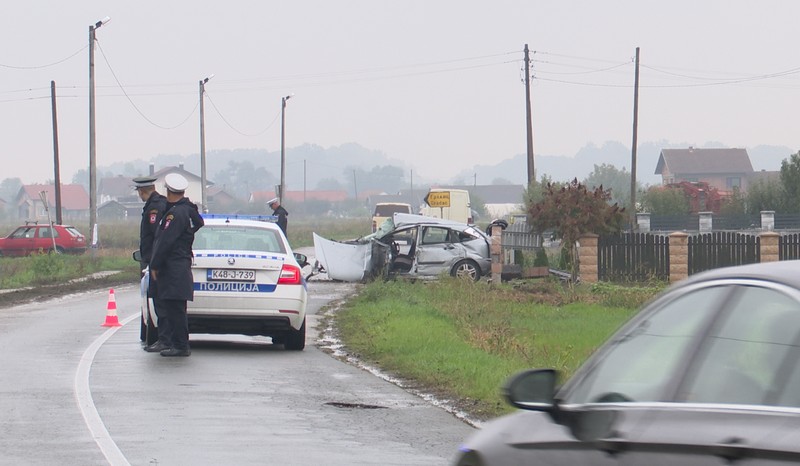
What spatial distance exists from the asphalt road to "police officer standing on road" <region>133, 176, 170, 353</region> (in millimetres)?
271

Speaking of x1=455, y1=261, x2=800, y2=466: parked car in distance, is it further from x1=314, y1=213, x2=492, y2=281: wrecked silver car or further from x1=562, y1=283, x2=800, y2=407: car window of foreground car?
x1=314, y1=213, x2=492, y2=281: wrecked silver car

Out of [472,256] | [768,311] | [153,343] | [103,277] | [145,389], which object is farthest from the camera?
[103,277]

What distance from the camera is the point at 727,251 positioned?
108ft

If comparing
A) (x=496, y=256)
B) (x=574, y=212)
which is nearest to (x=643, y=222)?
(x=574, y=212)

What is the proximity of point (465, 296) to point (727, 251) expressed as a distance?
33.9 ft

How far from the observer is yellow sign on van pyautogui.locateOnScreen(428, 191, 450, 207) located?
5038cm

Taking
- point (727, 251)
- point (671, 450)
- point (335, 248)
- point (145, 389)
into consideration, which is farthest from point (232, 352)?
point (727, 251)

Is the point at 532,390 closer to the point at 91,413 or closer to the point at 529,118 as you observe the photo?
the point at 91,413

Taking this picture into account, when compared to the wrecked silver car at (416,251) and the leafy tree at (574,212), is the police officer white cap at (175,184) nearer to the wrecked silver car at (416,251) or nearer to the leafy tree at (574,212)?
the wrecked silver car at (416,251)

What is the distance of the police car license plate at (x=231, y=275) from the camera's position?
1530cm

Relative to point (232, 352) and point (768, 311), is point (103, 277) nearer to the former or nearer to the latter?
point (232, 352)

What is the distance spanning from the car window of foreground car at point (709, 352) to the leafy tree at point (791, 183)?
62.8 m

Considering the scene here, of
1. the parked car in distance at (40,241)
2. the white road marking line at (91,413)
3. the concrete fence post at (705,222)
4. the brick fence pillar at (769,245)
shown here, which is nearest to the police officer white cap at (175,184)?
the white road marking line at (91,413)

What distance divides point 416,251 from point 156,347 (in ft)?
54.1
